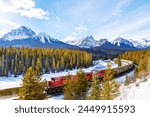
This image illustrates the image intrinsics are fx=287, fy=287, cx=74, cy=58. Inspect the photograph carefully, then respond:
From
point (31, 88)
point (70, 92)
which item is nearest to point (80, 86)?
point (70, 92)

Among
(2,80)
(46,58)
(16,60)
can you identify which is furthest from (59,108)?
(46,58)

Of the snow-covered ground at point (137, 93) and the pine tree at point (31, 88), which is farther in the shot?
the snow-covered ground at point (137, 93)

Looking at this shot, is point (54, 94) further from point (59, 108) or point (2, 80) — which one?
point (2, 80)

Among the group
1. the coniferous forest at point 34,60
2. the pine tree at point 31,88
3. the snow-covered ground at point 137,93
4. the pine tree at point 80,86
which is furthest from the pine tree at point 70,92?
the coniferous forest at point 34,60

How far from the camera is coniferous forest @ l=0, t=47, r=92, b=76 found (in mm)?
123950

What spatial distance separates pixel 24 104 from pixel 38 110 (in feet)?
3.77

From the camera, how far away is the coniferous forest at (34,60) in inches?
4880

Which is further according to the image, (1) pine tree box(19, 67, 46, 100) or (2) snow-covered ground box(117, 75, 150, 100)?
(2) snow-covered ground box(117, 75, 150, 100)

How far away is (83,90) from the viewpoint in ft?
148

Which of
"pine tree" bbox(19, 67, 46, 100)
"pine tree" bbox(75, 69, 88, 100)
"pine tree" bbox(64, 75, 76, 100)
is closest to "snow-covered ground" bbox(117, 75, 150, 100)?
"pine tree" bbox(75, 69, 88, 100)

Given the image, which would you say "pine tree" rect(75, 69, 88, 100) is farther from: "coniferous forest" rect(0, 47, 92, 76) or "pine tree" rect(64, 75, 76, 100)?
"coniferous forest" rect(0, 47, 92, 76)

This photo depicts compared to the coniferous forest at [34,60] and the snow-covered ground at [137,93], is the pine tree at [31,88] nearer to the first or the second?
the snow-covered ground at [137,93]

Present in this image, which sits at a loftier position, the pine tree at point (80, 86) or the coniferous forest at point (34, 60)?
the coniferous forest at point (34, 60)

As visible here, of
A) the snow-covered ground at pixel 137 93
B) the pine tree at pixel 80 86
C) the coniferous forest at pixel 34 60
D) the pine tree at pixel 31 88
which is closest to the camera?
the pine tree at pixel 31 88
